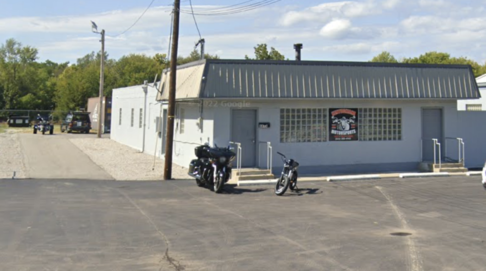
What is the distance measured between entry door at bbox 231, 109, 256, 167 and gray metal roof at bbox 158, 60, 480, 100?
43.0 inches

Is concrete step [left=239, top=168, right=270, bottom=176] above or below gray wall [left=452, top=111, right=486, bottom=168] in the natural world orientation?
below

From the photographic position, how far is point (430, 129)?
67.7 feet

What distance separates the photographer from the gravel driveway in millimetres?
Result: 18375

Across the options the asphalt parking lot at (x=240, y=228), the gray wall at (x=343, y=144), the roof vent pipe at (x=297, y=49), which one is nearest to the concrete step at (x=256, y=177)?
the asphalt parking lot at (x=240, y=228)

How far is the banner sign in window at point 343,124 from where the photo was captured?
63.5 feet

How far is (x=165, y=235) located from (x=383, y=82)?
501 inches

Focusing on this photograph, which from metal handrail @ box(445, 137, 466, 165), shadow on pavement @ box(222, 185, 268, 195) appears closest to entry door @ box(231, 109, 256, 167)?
shadow on pavement @ box(222, 185, 268, 195)

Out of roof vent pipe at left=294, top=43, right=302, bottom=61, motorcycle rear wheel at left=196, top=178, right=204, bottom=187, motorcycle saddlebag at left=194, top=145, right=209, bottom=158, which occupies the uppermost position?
roof vent pipe at left=294, top=43, right=302, bottom=61

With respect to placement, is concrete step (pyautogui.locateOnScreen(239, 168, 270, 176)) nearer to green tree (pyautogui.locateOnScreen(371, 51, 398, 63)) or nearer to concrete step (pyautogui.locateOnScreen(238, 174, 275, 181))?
concrete step (pyautogui.locateOnScreen(238, 174, 275, 181))

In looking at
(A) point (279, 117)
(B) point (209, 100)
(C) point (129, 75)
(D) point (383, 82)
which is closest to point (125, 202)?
(B) point (209, 100)

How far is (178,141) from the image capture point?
71.1 ft

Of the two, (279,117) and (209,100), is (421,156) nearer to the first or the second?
(279,117)

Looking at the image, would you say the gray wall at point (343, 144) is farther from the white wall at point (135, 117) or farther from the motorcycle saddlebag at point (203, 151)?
the white wall at point (135, 117)

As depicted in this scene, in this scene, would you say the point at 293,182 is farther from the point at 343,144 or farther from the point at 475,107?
the point at 475,107
